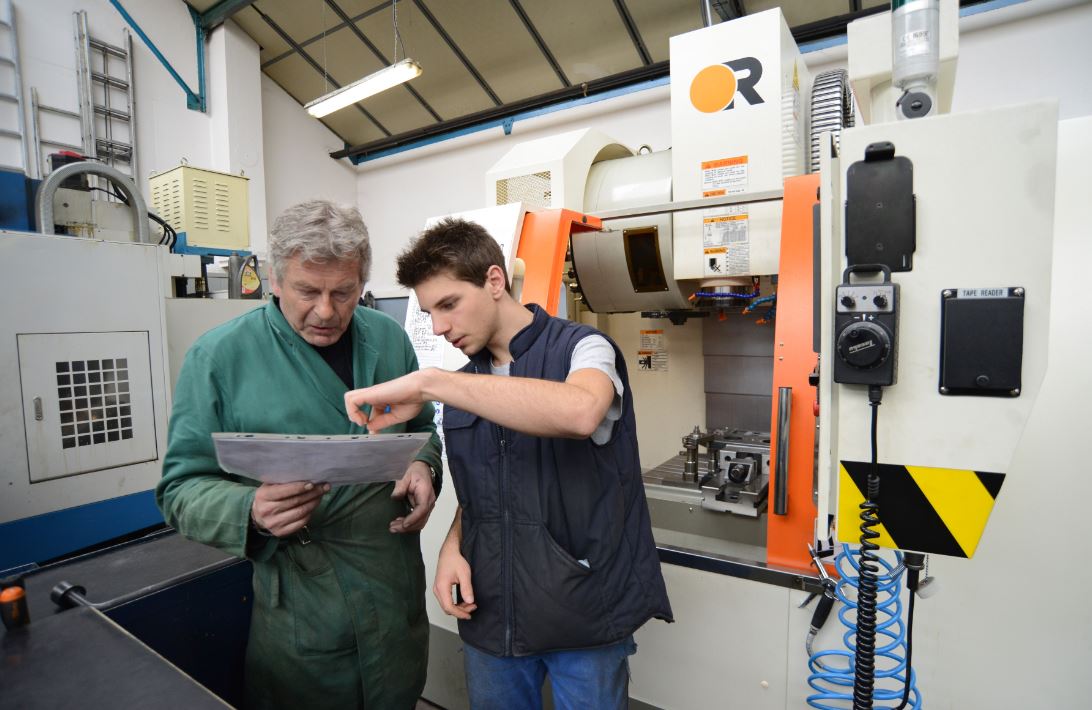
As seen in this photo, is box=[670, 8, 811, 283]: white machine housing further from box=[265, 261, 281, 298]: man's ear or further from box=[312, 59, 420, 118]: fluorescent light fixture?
box=[312, 59, 420, 118]: fluorescent light fixture

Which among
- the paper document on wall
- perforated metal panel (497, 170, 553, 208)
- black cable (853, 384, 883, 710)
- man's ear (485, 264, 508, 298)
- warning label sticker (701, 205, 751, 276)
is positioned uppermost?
perforated metal panel (497, 170, 553, 208)

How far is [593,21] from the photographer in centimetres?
423

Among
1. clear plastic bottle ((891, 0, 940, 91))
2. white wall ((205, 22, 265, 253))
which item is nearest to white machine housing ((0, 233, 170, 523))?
clear plastic bottle ((891, 0, 940, 91))

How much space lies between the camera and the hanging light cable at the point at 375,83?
13.2 feet

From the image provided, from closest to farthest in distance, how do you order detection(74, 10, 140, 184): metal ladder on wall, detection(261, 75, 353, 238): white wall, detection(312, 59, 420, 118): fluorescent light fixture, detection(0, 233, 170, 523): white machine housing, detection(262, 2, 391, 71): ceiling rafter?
detection(0, 233, 170, 523): white machine housing, detection(312, 59, 420, 118): fluorescent light fixture, detection(74, 10, 140, 184): metal ladder on wall, detection(262, 2, 391, 71): ceiling rafter, detection(261, 75, 353, 238): white wall

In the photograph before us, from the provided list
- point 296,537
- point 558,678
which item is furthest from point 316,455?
point 558,678

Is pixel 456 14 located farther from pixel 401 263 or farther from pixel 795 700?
pixel 795 700

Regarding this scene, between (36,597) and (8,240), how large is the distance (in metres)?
1.46

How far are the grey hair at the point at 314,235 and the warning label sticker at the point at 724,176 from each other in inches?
47.9

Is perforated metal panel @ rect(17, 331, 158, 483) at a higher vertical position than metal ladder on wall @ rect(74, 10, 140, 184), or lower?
lower

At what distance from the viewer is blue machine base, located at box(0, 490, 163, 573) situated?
1.97 m

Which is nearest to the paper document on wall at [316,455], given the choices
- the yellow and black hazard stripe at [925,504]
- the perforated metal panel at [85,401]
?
the yellow and black hazard stripe at [925,504]

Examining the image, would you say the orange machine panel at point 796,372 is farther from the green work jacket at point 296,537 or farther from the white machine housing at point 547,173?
the green work jacket at point 296,537

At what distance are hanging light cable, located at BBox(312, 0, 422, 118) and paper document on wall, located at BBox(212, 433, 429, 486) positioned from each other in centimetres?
378
